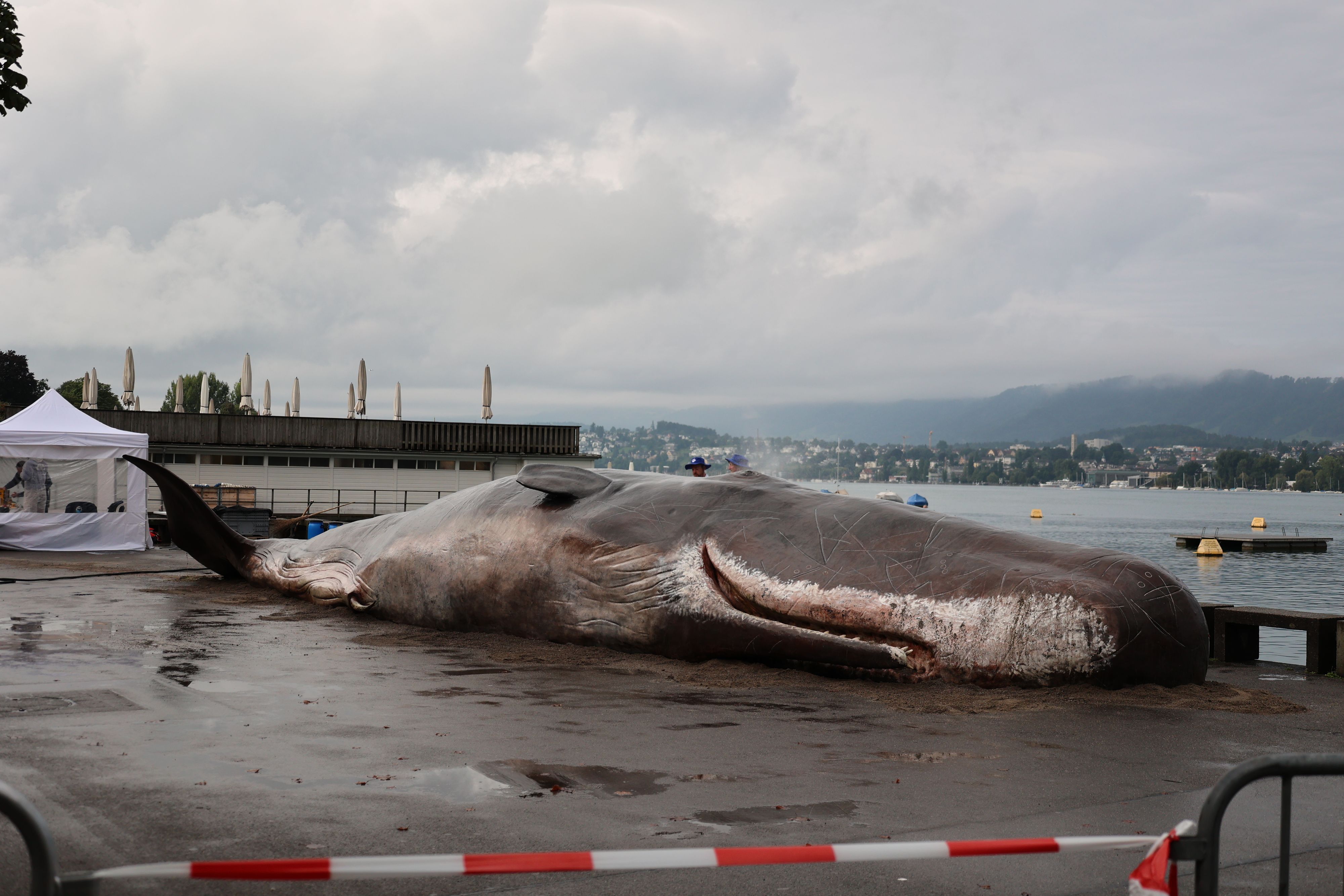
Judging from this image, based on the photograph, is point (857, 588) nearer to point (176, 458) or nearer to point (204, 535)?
point (204, 535)

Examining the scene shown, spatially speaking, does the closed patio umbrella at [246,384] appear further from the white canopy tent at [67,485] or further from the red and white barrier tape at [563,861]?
the red and white barrier tape at [563,861]

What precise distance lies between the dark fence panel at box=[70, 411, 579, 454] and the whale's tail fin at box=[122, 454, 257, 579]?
28.6 m

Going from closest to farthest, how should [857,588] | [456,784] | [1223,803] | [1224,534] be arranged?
[1223,803] < [456,784] < [857,588] < [1224,534]

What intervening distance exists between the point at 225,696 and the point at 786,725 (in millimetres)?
3935

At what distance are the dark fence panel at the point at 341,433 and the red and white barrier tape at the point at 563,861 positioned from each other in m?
42.0

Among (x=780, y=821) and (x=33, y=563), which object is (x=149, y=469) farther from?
(x=780, y=821)

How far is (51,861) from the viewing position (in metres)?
2.76

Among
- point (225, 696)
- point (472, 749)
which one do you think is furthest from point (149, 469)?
point (472, 749)

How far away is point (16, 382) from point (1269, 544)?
3334 inches

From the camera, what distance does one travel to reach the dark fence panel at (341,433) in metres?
43.8

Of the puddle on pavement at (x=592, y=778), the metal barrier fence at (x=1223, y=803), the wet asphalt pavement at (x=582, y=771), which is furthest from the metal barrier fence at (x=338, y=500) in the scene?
the metal barrier fence at (x=1223, y=803)

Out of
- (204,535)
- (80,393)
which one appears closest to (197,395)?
(80,393)

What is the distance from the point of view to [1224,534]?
90.4 m

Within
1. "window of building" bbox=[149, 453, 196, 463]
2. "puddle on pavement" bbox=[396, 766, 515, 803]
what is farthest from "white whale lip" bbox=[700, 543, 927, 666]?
"window of building" bbox=[149, 453, 196, 463]
